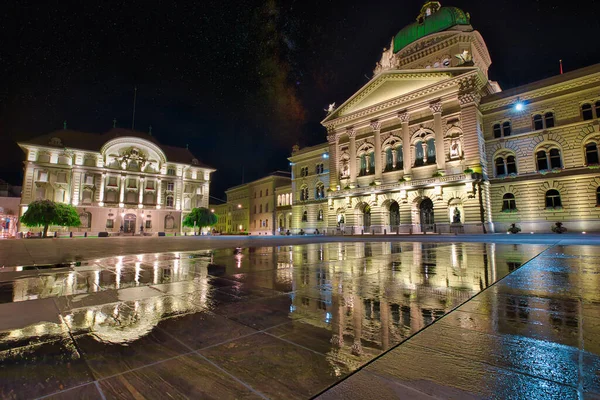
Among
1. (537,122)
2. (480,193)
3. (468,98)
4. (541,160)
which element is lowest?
(480,193)

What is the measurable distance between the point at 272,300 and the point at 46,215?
157 ft

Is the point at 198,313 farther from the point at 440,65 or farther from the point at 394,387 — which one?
the point at 440,65

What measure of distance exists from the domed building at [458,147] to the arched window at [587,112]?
6cm

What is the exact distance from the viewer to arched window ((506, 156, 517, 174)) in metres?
28.3

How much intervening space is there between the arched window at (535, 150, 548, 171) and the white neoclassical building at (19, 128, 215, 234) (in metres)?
54.3

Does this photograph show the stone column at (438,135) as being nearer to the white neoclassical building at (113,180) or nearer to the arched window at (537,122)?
the arched window at (537,122)

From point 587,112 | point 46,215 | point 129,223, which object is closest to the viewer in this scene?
point 587,112

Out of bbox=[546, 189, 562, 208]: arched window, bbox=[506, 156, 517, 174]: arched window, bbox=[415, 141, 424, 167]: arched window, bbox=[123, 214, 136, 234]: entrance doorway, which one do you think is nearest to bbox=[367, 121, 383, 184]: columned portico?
bbox=[415, 141, 424, 167]: arched window

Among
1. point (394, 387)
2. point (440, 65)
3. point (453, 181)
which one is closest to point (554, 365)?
point (394, 387)

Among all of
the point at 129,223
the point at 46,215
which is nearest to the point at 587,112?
the point at 46,215

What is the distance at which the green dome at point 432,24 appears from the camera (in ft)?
128

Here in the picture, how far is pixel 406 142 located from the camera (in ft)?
108

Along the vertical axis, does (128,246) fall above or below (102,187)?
below

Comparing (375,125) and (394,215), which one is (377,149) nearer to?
(375,125)
